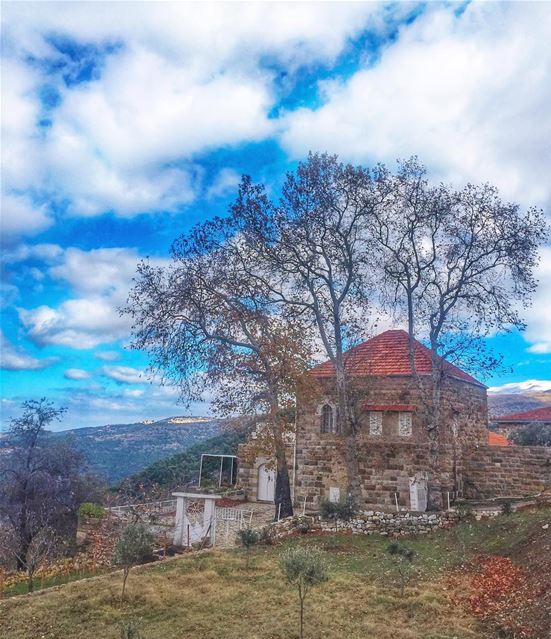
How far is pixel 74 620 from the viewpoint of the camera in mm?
8641

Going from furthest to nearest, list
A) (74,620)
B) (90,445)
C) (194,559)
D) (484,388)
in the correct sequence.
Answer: (90,445) < (484,388) < (194,559) < (74,620)

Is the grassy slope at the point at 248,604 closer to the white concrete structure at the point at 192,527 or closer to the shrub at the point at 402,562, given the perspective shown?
the shrub at the point at 402,562

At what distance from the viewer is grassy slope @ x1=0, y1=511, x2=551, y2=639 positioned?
783cm

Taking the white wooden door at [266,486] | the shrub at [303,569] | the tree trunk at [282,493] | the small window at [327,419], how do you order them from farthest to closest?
the white wooden door at [266,486] → the small window at [327,419] → the tree trunk at [282,493] → the shrub at [303,569]

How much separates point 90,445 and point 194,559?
43095mm

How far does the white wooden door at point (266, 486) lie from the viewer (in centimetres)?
2614

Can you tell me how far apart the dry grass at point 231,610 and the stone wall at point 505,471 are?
1052 cm

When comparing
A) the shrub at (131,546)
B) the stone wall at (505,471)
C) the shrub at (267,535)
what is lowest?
the shrub at (267,535)

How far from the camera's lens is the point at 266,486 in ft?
86.4

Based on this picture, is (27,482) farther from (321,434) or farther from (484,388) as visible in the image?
(484,388)

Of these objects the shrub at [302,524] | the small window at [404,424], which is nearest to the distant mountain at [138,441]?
the small window at [404,424]

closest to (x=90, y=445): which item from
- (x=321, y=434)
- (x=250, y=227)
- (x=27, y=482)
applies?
(x=27, y=482)

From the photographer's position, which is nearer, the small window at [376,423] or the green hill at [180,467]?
the small window at [376,423]

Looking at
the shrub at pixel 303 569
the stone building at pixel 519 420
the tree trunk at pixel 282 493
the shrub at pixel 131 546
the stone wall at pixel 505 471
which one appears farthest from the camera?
the stone building at pixel 519 420
